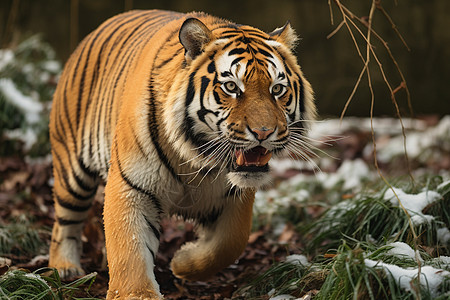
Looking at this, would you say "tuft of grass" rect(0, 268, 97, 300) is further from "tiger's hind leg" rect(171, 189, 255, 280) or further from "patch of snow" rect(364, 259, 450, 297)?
"patch of snow" rect(364, 259, 450, 297)

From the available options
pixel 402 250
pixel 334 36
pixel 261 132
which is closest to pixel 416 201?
pixel 402 250

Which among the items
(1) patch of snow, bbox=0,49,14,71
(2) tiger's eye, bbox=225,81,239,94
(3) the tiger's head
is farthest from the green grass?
(1) patch of snow, bbox=0,49,14,71

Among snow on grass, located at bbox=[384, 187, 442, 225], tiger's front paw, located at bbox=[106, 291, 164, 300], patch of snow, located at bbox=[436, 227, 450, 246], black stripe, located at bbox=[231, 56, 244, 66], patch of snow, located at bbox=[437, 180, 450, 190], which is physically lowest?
tiger's front paw, located at bbox=[106, 291, 164, 300]

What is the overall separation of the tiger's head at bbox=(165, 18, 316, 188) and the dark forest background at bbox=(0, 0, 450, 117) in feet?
20.0

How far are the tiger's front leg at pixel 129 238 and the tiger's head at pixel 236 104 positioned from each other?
1.15ft

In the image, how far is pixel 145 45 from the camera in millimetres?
3490

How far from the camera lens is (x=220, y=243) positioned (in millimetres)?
3492

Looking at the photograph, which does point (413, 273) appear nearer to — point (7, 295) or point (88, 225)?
point (7, 295)

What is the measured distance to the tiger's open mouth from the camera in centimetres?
286

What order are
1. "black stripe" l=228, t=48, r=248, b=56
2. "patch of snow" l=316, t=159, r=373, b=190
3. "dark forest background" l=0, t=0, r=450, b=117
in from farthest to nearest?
"dark forest background" l=0, t=0, r=450, b=117 → "patch of snow" l=316, t=159, r=373, b=190 → "black stripe" l=228, t=48, r=248, b=56

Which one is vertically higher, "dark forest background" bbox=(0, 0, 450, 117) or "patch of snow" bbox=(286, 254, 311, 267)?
"dark forest background" bbox=(0, 0, 450, 117)

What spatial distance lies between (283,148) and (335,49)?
23.7 ft

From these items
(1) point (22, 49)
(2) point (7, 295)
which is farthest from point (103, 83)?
(1) point (22, 49)

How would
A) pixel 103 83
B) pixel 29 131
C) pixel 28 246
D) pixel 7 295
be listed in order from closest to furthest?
pixel 7 295
pixel 103 83
pixel 28 246
pixel 29 131
